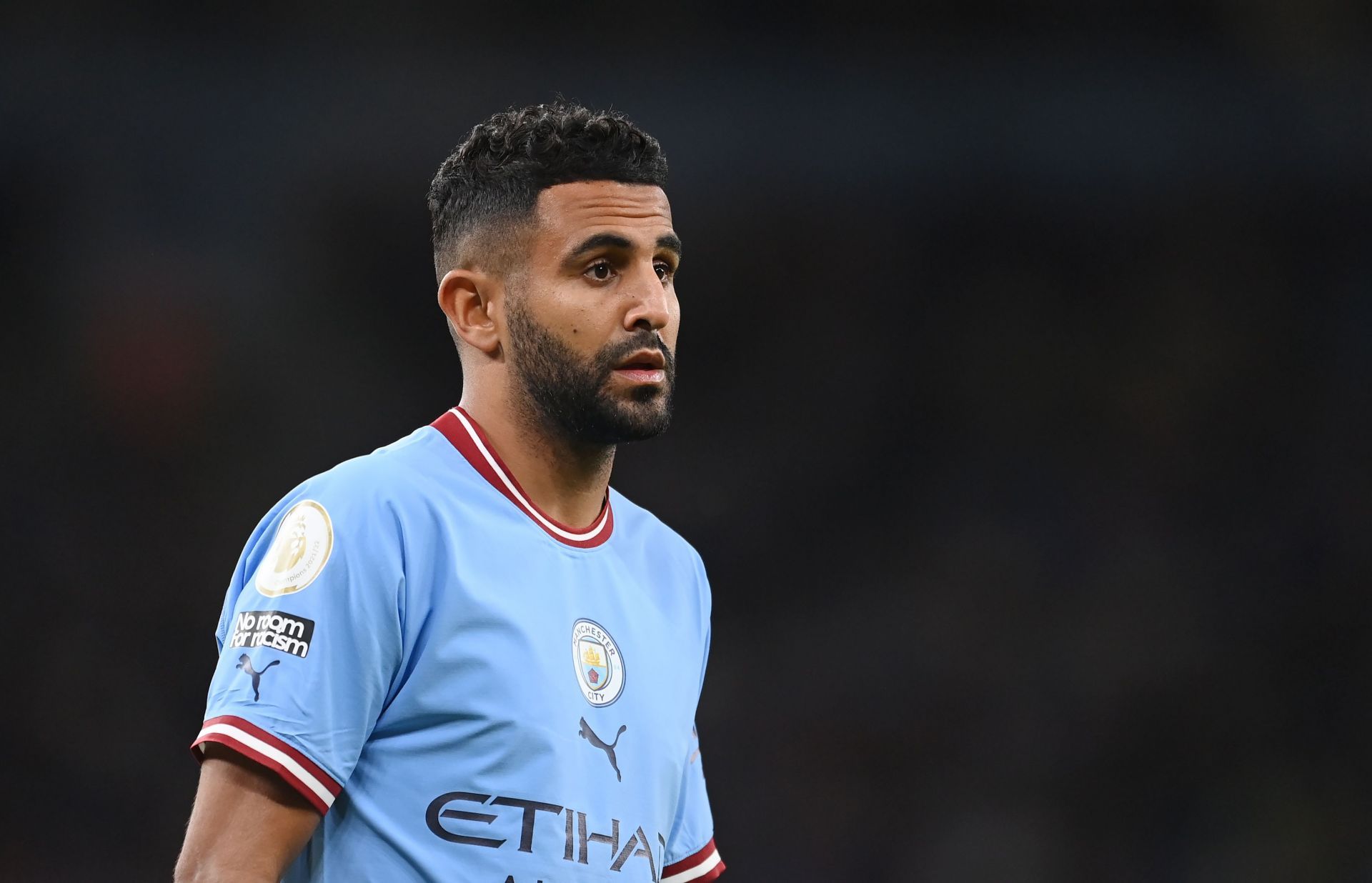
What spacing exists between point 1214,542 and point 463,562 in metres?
5.80

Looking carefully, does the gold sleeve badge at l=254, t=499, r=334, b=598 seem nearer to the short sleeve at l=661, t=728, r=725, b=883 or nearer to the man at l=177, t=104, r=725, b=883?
the man at l=177, t=104, r=725, b=883

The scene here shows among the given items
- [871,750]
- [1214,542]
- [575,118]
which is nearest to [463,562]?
[575,118]

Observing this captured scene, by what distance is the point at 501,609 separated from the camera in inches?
76.9

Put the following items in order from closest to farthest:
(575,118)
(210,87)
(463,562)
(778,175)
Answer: (463,562) → (575,118) → (210,87) → (778,175)

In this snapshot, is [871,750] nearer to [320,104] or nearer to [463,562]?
[320,104]

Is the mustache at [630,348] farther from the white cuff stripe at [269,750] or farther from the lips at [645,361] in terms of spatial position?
the white cuff stripe at [269,750]

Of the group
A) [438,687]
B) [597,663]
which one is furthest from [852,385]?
[438,687]

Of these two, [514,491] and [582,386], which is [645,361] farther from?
[514,491]

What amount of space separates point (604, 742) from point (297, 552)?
51cm

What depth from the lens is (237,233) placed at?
23.4 feet

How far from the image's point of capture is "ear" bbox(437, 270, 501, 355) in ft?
7.30

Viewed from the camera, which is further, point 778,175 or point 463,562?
point 778,175

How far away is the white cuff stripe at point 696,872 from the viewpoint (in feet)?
7.69

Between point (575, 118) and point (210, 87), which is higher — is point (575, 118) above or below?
below
